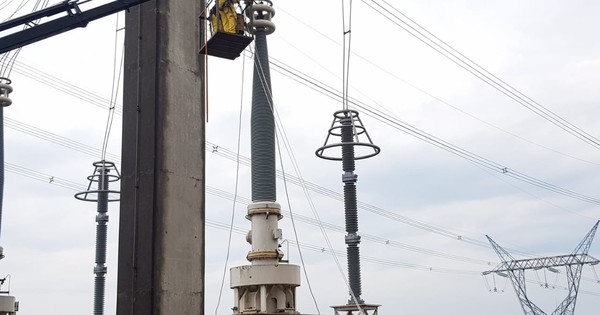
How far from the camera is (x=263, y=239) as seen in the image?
19969mm

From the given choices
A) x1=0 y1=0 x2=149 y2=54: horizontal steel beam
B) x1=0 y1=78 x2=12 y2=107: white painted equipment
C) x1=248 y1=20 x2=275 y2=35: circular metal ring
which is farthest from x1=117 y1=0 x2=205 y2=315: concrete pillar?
x1=0 y1=78 x2=12 y2=107: white painted equipment

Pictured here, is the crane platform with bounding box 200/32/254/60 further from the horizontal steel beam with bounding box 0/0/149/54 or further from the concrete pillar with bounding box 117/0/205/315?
the horizontal steel beam with bounding box 0/0/149/54

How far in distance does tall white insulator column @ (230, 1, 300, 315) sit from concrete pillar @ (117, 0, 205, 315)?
2316mm

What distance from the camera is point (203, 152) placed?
75.8 feet

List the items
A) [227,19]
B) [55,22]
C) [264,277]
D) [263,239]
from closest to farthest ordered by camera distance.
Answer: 1. [264,277]
2. [263,239]
3. [227,19]
4. [55,22]

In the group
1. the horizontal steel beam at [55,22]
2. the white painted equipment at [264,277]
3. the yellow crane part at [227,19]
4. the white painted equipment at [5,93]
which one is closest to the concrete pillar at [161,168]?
Result: the horizontal steel beam at [55,22]

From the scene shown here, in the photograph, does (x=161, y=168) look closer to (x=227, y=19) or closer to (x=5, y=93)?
(x=227, y=19)

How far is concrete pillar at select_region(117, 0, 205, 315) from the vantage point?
2103cm

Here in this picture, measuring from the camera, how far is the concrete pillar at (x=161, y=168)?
21.0 m

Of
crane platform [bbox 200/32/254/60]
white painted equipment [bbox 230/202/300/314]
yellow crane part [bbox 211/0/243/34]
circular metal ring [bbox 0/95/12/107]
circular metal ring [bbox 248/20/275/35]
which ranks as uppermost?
circular metal ring [bbox 0/95/12/107]

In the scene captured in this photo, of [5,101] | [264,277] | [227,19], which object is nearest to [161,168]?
[264,277]

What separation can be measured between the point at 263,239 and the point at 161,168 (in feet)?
→ 14.3

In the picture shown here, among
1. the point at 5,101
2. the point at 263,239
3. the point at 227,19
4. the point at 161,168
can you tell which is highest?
the point at 5,101

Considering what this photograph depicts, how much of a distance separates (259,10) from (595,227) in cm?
6665
